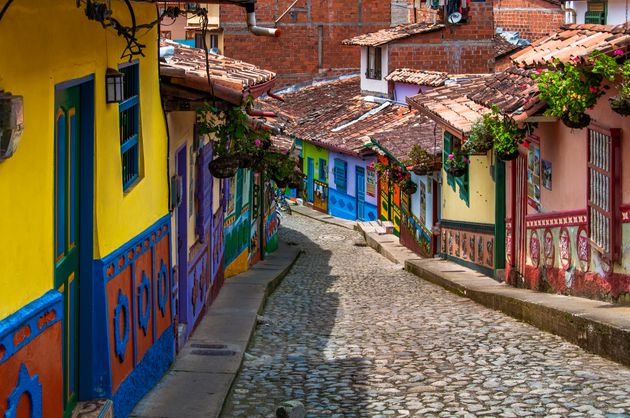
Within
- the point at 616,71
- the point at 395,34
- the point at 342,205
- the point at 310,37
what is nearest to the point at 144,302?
the point at 616,71

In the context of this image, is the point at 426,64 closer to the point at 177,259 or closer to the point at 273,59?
the point at 273,59

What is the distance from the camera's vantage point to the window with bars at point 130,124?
8327 millimetres

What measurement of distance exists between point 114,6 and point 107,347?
2335mm

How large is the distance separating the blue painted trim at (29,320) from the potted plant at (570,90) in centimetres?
671

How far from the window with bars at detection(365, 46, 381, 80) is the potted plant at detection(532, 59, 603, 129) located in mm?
27932

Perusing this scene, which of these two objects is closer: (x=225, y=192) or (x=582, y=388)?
(x=582, y=388)

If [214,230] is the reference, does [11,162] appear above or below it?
above

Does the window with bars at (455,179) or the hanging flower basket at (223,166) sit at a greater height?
the hanging flower basket at (223,166)

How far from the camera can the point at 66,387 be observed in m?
6.81

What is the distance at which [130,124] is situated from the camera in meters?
8.70

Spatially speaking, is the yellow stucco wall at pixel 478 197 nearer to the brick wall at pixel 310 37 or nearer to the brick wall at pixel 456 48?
the brick wall at pixel 456 48

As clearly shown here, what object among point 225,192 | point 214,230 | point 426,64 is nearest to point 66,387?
point 214,230

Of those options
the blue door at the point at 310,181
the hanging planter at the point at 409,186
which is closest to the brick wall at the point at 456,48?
the blue door at the point at 310,181

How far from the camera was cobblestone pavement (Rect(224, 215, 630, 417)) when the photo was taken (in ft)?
29.0
